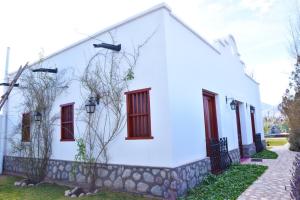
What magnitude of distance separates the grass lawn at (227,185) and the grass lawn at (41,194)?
1527 mm

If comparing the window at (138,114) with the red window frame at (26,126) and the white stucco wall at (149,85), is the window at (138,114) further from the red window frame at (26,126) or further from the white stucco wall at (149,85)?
the red window frame at (26,126)

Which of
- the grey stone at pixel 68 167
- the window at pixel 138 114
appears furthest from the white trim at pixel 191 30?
the grey stone at pixel 68 167

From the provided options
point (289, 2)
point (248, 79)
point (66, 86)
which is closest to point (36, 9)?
point (66, 86)

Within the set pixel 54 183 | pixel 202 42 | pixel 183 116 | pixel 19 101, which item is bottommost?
pixel 54 183

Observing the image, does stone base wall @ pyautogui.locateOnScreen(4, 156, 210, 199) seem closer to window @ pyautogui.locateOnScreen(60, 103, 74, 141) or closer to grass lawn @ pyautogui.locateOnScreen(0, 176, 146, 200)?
grass lawn @ pyautogui.locateOnScreen(0, 176, 146, 200)

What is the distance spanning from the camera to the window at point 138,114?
6538 mm

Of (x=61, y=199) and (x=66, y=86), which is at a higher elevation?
(x=66, y=86)

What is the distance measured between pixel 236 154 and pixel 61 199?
739cm

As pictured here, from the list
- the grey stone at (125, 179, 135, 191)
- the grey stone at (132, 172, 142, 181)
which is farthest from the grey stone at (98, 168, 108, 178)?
the grey stone at (132, 172, 142, 181)

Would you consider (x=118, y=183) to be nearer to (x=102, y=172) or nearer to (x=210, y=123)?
(x=102, y=172)

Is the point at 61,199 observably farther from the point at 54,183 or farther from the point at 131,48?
the point at 131,48

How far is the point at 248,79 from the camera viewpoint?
1588 cm

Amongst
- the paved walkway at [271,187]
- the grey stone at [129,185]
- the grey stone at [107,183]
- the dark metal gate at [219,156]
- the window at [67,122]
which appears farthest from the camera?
the window at [67,122]

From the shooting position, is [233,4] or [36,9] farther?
[233,4]
